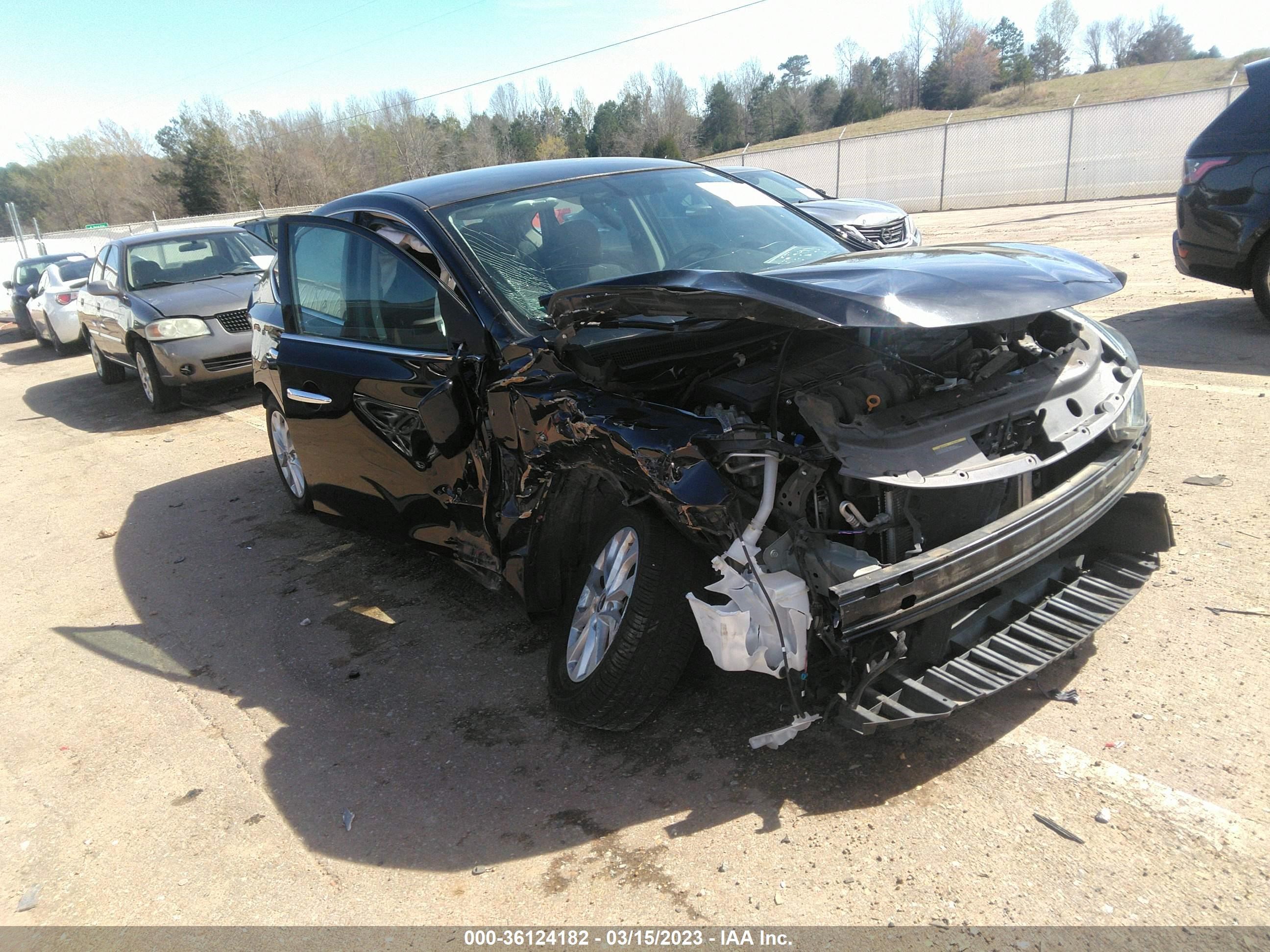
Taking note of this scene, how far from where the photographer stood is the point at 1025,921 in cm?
222

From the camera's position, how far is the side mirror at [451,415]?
358 centimetres

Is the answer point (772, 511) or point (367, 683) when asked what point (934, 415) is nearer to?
point (772, 511)

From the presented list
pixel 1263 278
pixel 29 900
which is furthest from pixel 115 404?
pixel 1263 278

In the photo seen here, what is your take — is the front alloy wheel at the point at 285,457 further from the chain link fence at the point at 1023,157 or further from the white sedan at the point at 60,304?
the chain link fence at the point at 1023,157

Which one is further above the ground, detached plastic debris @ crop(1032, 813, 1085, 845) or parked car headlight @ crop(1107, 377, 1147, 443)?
parked car headlight @ crop(1107, 377, 1147, 443)

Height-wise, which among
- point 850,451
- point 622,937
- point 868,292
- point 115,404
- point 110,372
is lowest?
point 115,404

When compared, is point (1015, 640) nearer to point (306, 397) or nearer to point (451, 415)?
point (451, 415)

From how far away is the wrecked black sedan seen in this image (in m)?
2.55

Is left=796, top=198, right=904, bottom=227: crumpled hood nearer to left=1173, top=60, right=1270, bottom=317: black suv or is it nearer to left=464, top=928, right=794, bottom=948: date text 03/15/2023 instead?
left=1173, top=60, right=1270, bottom=317: black suv

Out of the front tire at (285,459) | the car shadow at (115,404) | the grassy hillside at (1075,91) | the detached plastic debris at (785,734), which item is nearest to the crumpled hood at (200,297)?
the car shadow at (115,404)

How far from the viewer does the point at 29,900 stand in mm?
2828

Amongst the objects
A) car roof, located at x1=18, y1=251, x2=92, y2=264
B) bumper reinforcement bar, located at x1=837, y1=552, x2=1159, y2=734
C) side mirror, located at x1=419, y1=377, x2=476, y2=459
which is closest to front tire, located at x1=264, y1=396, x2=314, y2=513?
side mirror, located at x1=419, y1=377, x2=476, y2=459

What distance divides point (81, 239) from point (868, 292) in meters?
36.3

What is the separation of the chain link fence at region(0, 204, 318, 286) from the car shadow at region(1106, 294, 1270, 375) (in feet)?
83.7
